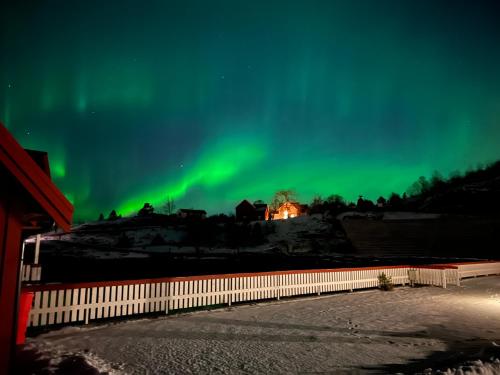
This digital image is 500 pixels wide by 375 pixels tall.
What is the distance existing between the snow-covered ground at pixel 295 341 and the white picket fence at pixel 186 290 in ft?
1.99

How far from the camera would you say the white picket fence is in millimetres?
8523

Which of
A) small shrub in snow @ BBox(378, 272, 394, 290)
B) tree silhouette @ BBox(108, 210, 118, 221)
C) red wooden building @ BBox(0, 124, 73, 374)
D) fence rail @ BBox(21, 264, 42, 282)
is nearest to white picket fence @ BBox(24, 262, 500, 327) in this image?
small shrub in snow @ BBox(378, 272, 394, 290)

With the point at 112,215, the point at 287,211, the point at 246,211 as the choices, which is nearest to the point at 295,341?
the point at 287,211

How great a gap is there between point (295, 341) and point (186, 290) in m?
4.95

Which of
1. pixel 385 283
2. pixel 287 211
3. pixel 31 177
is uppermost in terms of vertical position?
pixel 287 211

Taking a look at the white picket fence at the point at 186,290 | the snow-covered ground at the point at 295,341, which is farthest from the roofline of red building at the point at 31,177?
the white picket fence at the point at 186,290

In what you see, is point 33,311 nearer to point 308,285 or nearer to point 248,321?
point 248,321

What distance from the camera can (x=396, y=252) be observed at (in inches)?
1517

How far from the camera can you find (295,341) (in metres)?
7.29

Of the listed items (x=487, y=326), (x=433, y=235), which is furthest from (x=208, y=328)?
(x=433, y=235)

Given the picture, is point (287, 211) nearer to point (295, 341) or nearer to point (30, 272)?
point (30, 272)

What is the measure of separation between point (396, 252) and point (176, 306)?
3501 centimetres

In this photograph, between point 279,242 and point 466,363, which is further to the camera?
point 279,242

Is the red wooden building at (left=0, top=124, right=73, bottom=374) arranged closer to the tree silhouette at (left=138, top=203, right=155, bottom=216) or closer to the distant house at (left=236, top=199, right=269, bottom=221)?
the distant house at (left=236, top=199, right=269, bottom=221)
